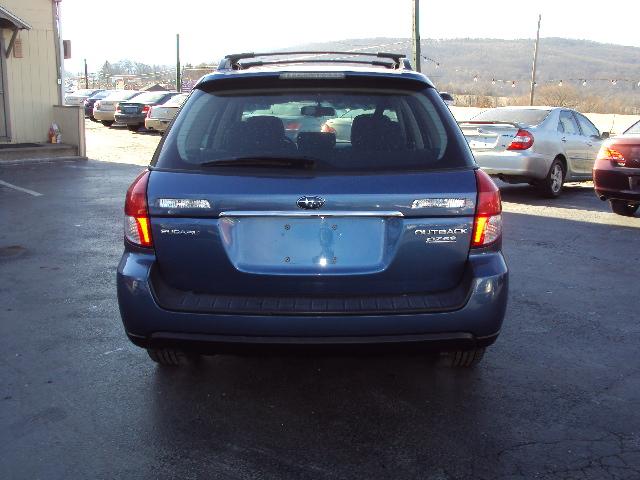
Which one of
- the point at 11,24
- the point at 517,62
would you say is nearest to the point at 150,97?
the point at 11,24

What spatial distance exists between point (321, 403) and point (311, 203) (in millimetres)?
1164

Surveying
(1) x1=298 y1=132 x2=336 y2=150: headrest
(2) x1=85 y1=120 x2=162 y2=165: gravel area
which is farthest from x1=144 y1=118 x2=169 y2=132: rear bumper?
(1) x1=298 y1=132 x2=336 y2=150: headrest

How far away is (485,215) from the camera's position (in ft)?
11.2

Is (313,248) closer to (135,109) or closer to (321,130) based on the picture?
(321,130)

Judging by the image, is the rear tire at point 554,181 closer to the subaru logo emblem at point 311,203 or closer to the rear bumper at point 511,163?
the rear bumper at point 511,163

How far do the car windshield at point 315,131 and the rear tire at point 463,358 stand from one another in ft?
3.77

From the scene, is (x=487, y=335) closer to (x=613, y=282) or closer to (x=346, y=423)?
(x=346, y=423)

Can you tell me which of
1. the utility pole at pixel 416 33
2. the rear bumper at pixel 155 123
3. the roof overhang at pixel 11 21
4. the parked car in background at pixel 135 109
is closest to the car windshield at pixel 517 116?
the roof overhang at pixel 11 21

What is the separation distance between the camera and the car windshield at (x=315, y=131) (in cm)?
346

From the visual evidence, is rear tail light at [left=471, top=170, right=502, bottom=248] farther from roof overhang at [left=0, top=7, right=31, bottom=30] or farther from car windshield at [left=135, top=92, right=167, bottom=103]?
car windshield at [left=135, top=92, right=167, bottom=103]

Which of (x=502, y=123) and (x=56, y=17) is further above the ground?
(x=56, y=17)

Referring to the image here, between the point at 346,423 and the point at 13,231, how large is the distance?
614cm

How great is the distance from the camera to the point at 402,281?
3346mm

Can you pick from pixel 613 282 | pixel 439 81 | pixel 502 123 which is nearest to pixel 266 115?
pixel 613 282
